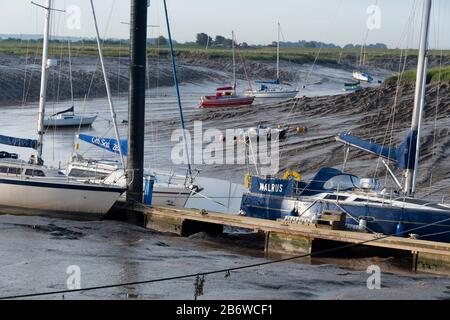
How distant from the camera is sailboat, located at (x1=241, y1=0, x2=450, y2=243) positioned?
2333 centimetres

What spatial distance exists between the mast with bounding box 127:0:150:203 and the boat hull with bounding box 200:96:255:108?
3665cm

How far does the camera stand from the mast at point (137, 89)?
26406 mm

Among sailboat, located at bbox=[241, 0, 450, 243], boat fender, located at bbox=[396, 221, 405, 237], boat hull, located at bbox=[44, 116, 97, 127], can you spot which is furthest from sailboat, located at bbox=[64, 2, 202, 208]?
boat hull, located at bbox=[44, 116, 97, 127]

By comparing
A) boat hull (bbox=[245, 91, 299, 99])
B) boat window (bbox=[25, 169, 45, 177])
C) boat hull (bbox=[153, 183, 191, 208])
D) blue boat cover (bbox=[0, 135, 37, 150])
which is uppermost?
blue boat cover (bbox=[0, 135, 37, 150])

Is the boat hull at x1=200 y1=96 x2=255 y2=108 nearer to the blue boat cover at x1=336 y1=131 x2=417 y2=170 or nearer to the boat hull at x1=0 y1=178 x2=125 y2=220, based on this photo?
the boat hull at x1=0 y1=178 x2=125 y2=220

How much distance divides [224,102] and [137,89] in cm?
3787

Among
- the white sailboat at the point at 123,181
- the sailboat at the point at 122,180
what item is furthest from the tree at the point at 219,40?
the white sailboat at the point at 123,181

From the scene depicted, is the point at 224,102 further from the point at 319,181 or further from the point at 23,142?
the point at 319,181

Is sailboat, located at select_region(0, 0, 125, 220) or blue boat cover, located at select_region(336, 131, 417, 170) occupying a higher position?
blue boat cover, located at select_region(336, 131, 417, 170)

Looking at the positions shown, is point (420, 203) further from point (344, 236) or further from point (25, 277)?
point (25, 277)

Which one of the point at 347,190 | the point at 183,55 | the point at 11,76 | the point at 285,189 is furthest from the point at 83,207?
the point at 183,55

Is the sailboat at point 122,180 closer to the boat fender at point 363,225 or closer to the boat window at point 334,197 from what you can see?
the boat window at point 334,197

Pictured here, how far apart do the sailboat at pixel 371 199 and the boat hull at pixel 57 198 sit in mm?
3965

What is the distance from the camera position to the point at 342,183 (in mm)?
26000
